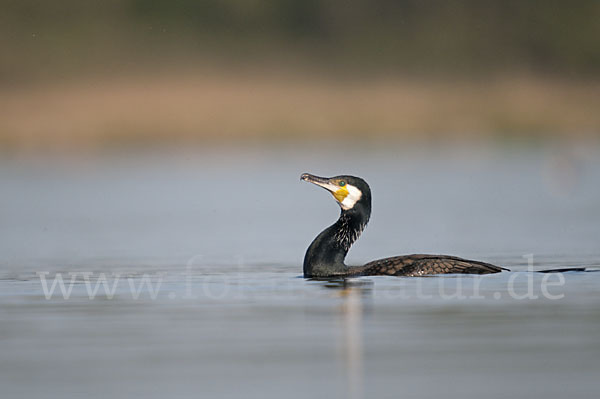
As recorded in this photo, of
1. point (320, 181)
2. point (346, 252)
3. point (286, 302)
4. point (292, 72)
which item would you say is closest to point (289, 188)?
point (346, 252)

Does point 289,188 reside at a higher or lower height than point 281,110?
lower

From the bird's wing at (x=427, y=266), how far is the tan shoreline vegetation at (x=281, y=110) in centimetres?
2667

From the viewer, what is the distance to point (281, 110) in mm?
42031

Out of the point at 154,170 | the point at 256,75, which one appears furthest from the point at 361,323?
the point at 256,75

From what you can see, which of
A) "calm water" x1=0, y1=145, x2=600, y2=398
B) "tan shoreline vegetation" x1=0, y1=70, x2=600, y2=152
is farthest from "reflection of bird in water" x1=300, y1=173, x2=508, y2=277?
"tan shoreline vegetation" x1=0, y1=70, x2=600, y2=152

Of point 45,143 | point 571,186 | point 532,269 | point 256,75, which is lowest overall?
point 532,269

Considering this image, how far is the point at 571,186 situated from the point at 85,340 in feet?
57.5

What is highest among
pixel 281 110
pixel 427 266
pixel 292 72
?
pixel 292 72

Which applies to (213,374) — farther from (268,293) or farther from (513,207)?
(513,207)

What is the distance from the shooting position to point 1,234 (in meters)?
19.8

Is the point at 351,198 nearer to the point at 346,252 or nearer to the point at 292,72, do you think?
the point at 346,252

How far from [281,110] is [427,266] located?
28.9m

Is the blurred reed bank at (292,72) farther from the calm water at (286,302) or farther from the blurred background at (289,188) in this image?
the calm water at (286,302)

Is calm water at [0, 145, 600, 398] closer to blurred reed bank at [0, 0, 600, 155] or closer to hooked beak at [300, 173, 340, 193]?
hooked beak at [300, 173, 340, 193]
